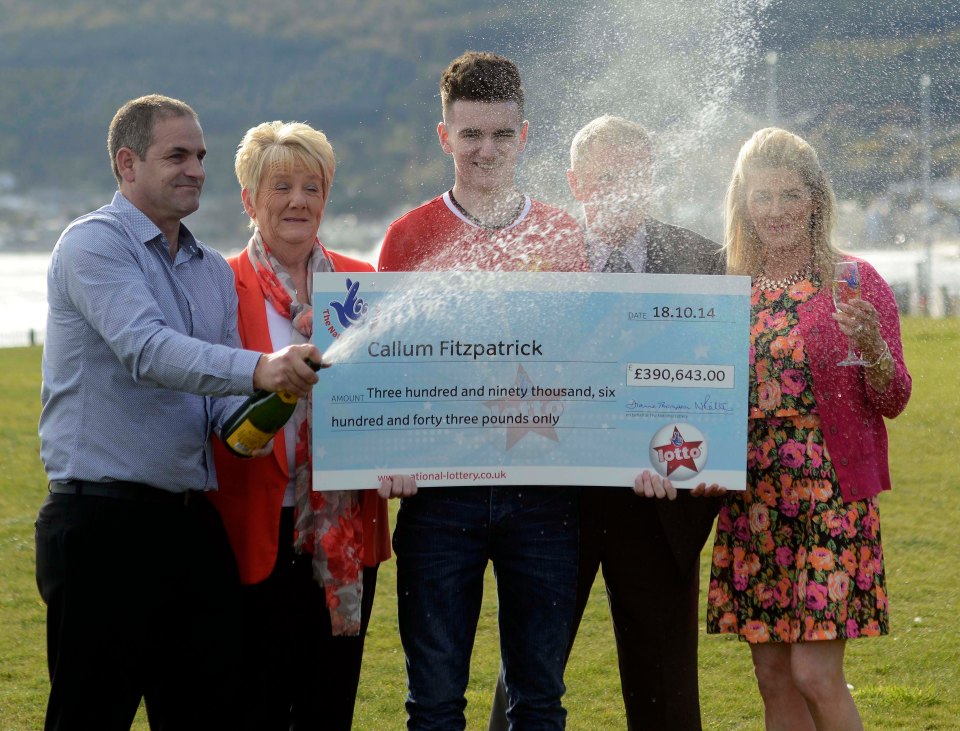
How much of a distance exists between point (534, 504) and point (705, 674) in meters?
2.32

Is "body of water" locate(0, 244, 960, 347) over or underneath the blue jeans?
over

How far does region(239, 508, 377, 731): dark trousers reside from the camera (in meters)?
3.65

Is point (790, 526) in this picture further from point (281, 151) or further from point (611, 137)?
point (281, 151)

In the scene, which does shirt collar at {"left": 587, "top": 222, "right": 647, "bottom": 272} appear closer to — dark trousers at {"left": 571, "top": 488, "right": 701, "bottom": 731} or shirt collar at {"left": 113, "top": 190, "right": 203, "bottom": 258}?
dark trousers at {"left": 571, "top": 488, "right": 701, "bottom": 731}

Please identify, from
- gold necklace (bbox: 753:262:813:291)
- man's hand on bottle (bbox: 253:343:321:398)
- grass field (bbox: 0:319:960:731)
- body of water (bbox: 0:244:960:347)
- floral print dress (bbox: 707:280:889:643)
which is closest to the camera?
man's hand on bottle (bbox: 253:343:321:398)

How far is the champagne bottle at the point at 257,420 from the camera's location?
3234 millimetres

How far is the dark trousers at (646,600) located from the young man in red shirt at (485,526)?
0.12 metres

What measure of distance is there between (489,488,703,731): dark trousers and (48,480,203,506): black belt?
54.1 inches

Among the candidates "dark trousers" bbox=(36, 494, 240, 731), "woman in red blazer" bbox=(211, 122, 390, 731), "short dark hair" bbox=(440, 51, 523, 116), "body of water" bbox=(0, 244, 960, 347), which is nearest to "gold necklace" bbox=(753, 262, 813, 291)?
"body of water" bbox=(0, 244, 960, 347)

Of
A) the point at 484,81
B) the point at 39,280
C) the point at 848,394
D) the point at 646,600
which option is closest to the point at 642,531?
the point at 646,600

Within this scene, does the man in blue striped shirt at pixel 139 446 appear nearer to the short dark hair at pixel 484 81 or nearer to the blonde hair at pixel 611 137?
the short dark hair at pixel 484 81

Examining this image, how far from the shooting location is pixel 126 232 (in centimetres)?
341

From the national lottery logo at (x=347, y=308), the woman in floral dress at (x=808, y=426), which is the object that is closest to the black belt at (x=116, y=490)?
the national lottery logo at (x=347, y=308)

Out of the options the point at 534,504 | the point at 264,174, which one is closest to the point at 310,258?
the point at 264,174
